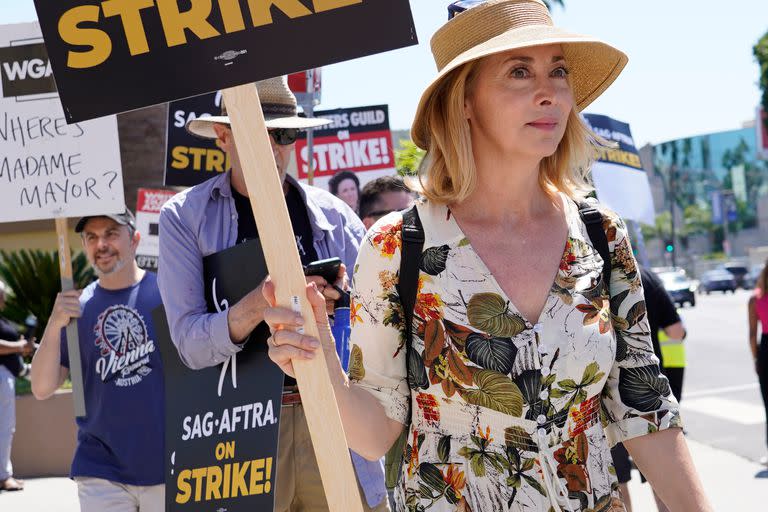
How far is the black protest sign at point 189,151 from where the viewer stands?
6973 millimetres

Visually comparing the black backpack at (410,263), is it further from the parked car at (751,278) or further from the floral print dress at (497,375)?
the parked car at (751,278)

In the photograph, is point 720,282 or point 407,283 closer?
point 407,283

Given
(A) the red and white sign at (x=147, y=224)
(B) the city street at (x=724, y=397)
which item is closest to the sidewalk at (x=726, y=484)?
(B) the city street at (x=724, y=397)

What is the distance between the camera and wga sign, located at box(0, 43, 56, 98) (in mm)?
5141

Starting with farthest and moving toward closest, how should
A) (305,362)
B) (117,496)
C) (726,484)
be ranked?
1. (726,484)
2. (117,496)
3. (305,362)

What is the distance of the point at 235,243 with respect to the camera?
358 cm

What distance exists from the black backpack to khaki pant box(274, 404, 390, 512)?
0.96 metres

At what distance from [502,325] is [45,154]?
324cm

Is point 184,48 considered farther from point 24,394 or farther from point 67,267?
point 24,394

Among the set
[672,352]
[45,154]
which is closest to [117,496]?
[45,154]

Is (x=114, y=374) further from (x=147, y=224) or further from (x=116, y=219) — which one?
(x=147, y=224)

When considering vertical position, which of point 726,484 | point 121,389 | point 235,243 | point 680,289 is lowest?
point 680,289

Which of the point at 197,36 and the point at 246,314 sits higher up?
the point at 197,36

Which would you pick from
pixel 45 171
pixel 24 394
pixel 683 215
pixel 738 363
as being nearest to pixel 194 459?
pixel 45 171
